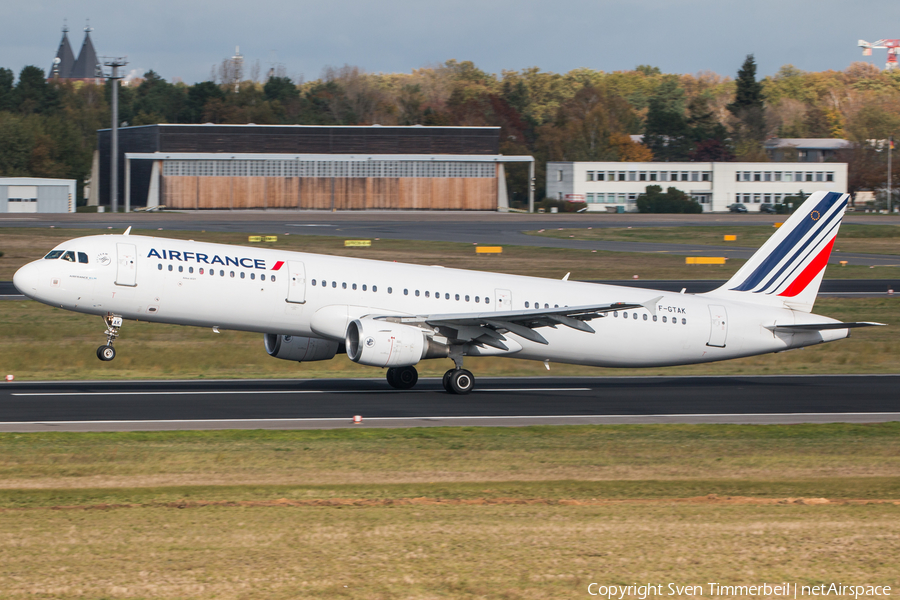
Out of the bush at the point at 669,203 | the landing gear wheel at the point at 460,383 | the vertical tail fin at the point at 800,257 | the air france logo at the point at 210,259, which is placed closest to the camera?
the air france logo at the point at 210,259

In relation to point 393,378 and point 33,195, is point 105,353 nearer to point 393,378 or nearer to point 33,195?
point 393,378

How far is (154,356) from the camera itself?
37531mm

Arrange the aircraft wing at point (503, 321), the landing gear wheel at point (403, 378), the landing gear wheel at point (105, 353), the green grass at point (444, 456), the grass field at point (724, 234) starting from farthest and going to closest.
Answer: the grass field at point (724, 234) < the landing gear wheel at point (403, 378) < the aircraft wing at point (503, 321) < the landing gear wheel at point (105, 353) < the green grass at point (444, 456)

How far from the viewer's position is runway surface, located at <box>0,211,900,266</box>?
88.6 metres

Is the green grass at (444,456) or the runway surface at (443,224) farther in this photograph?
the runway surface at (443,224)

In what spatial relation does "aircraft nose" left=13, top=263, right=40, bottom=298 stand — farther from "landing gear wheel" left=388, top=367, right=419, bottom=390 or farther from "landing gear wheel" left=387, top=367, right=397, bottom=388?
"landing gear wheel" left=388, top=367, right=419, bottom=390

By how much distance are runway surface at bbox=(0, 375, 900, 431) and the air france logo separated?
385 centimetres

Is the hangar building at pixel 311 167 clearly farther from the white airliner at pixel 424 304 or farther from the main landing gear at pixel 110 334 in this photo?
the main landing gear at pixel 110 334

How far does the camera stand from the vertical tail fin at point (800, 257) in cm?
3466

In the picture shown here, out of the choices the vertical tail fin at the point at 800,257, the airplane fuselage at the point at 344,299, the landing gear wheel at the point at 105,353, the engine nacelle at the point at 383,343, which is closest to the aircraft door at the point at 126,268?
the airplane fuselage at the point at 344,299

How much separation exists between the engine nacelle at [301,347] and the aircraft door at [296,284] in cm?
184

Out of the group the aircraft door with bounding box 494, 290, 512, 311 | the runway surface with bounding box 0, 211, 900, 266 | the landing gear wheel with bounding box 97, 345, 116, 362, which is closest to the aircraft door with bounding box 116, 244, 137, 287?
the landing gear wheel with bounding box 97, 345, 116, 362

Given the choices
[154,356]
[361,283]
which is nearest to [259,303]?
[361,283]

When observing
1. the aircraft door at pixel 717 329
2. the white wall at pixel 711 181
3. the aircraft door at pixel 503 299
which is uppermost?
the white wall at pixel 711 181
